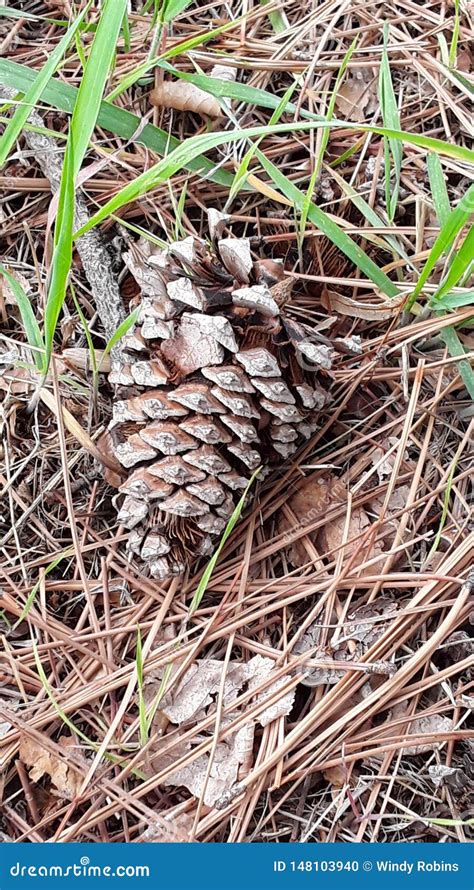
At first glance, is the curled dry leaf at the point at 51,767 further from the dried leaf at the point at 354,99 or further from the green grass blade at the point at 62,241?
the dried leaf at the point at 354,99

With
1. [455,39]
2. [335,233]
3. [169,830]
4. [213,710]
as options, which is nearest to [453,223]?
[335,233]

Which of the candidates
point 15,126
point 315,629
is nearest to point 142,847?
point 315,629

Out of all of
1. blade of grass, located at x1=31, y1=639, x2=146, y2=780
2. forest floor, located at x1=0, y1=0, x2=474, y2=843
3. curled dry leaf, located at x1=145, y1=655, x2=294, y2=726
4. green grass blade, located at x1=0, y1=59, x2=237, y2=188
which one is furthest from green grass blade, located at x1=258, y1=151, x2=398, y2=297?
blade of grass, located at x1=31, y1=639, x2=146, y2=780

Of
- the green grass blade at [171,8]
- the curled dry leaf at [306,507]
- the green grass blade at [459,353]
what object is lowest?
the curled dry leaf at [306,507]

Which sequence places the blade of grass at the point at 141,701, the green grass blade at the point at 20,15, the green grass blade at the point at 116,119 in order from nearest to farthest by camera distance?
1. the blade of grass at the point at 141,701
2. the green grass blade at the point at 116,119
3. the green grass blade at the point at 20,15

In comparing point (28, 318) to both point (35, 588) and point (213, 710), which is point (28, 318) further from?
point (213, 710)

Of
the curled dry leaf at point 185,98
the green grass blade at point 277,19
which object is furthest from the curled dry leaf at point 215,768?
the green grass blade at point 277,19
